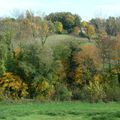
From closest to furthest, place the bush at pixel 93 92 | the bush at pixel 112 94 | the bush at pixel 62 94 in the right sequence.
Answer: the bush at pixel 112 94, the bush at pixel 93 92, the bush at pixel 62 94

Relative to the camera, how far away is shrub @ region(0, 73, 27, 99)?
163 ft

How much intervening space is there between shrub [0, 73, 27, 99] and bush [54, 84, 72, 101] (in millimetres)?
4516

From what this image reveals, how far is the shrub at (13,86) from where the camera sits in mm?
49756

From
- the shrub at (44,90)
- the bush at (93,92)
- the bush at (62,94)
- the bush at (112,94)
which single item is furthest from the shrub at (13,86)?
the bush at (112,94)

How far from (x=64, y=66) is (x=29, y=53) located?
549cm

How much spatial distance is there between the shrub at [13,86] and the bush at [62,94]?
4.52 metres

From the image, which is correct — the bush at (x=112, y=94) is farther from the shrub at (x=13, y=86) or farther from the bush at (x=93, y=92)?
the shrub at (x=13, y=86)

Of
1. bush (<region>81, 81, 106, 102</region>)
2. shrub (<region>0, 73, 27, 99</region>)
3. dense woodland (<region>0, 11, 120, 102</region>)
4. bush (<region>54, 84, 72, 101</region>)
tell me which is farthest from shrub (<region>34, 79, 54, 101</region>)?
bush (<region>81, 81, 106, 102</region>)

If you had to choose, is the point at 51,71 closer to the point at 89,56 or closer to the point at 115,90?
the point at 89,56

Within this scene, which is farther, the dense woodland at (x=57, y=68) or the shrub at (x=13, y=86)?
the shrub at (x=13, y=86)

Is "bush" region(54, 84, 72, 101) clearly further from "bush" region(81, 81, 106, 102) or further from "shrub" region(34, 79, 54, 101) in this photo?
"bush" region(81, 81, 106, 102)

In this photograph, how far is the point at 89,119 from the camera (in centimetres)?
2439

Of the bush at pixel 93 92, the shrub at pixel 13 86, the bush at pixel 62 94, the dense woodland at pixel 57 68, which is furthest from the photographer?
the shrub at pixel 13 86

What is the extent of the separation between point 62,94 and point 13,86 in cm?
677
